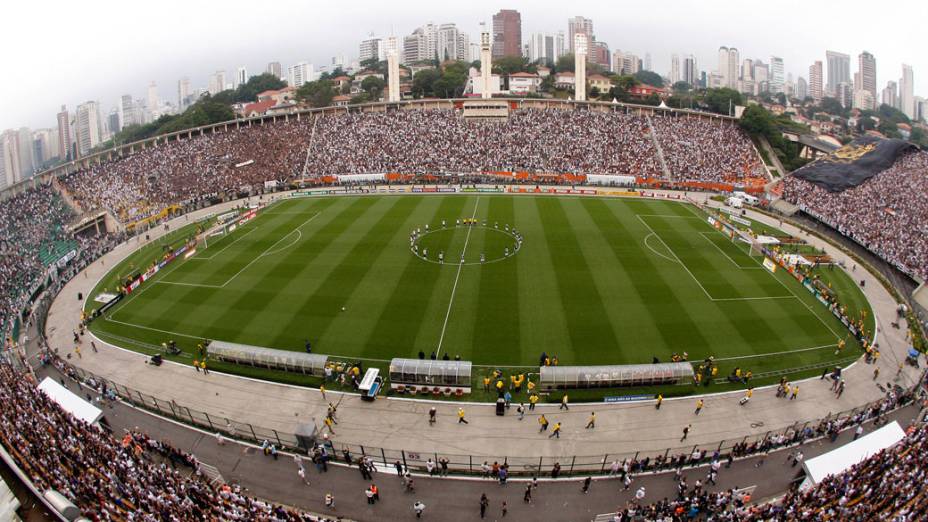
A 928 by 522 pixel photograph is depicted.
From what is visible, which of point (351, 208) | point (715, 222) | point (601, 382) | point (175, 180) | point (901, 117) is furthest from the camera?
point (901, 117)

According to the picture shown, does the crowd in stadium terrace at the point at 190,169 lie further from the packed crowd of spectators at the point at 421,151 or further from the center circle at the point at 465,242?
the center circle at the point at 465,242

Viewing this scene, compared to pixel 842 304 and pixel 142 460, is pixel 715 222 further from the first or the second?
pixel 142 460

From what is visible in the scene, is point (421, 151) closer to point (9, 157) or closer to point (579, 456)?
point (579, 456)

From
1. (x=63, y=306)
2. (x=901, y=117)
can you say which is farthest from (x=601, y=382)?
(x=901, y=117)

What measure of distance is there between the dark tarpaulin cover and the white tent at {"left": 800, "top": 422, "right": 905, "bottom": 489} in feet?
161

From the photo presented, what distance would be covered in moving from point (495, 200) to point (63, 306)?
43.1m

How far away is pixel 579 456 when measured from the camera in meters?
21.7

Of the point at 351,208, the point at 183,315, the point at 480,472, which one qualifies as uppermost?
the point at 351,208

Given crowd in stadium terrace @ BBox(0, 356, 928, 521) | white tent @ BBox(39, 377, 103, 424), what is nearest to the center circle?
white tent @ BBox(39, 377, 103, 424)

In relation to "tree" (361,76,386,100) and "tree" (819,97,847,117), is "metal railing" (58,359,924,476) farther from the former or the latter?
"tree" (819,97,847,117)

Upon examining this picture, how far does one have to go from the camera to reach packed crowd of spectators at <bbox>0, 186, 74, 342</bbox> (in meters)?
39.5

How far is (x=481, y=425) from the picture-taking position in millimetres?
23734

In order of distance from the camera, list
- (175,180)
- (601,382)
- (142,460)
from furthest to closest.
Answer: (175,180)
(601,382)
(142,460)

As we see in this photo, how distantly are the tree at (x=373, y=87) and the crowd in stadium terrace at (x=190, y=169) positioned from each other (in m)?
46.0
